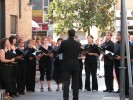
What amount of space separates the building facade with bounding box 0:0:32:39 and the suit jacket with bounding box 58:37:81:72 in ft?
25.2

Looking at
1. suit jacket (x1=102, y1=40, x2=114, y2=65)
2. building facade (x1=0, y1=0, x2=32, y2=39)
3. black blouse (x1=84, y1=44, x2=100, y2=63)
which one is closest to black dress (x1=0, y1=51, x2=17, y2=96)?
black blouse (x1=84, y1=44, x2=100, y2=63)

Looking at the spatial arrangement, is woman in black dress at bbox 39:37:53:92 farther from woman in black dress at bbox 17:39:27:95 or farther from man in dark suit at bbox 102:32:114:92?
man in dark suit at bbox 102:32:114:92

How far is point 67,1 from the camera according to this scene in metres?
34.0

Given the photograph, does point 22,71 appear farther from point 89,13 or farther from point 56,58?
point 89,13

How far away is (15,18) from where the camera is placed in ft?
76.1

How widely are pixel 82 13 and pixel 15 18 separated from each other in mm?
10765

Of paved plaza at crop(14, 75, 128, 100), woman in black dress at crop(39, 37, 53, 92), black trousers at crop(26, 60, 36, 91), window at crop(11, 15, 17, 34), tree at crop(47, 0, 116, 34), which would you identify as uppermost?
tree at crop(47, 0, 116, 34)

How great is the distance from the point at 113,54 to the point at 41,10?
1565 inches

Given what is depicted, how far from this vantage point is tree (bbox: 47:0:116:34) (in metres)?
33.2

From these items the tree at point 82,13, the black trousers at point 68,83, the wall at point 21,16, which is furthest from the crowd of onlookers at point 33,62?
the tree at point 82,13

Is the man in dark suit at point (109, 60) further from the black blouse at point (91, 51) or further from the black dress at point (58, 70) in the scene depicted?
the black dress at point (58, 70)

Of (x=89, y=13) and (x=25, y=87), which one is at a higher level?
(x=89, y=13)

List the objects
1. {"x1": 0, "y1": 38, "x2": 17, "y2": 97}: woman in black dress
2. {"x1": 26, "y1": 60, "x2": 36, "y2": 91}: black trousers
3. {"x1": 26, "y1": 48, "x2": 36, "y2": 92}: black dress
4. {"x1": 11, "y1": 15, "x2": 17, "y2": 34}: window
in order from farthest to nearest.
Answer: {"x1": 11, "y1": 15, "x2": 17, "y2": 34}: window
{"x1": 26, "y1": 60, "x2": 36, "y2": 91}: black trousers
{"x1": 26, "y1": 48, "x2": 36, "y2": 92}: black dress
{"x1": 0, "y1": 38, "x2": 17, "y2": 97}: woman in black dress

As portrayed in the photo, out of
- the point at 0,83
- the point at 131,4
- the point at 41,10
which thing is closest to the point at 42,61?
the point at 0,83
